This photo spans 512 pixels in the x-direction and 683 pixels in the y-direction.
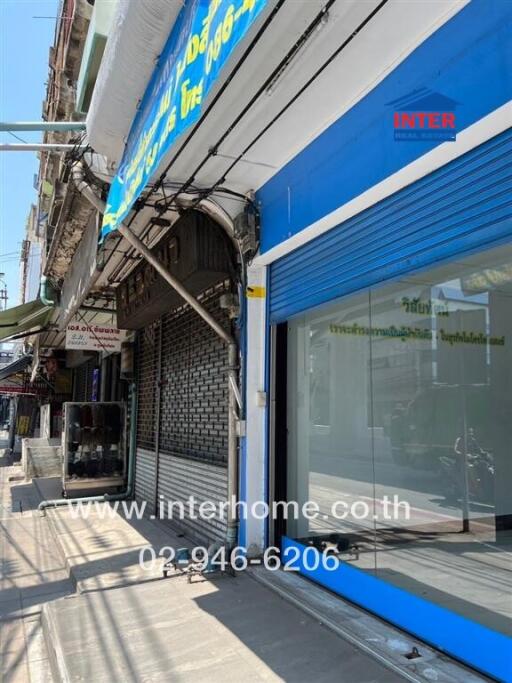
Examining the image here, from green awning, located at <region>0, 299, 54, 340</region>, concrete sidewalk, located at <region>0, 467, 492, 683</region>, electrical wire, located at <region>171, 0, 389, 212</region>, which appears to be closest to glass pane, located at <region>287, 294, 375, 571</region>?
concrete sidewalk, located at <region>0, 467, 492, 683</region>

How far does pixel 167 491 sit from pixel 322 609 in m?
4.07

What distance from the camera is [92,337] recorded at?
10.0m

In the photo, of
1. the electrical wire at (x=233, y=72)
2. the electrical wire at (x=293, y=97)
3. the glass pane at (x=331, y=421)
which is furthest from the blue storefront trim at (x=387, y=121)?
the glass pane at (x=331, y=421)

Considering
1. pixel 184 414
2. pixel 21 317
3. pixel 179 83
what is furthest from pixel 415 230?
pixel 21 317

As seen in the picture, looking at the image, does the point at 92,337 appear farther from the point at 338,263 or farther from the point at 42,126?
the point at 338,263

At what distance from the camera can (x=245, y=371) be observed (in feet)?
16.9

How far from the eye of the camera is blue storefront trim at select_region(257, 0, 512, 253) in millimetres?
2615

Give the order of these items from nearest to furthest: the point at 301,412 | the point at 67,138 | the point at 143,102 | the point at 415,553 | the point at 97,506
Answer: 1. the point at 143,102
2. the point at 415,553
3. the point at 301,412
4. the point at 67,138
5. the point at 97,506

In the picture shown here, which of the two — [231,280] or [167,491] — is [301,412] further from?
[167,491]

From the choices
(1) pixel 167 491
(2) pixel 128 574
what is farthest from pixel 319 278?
(1) pixel 167 491

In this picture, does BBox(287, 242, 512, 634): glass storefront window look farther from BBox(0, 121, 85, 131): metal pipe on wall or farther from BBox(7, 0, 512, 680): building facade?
BBox(0, 121, 85, 131): metal pipe on wall

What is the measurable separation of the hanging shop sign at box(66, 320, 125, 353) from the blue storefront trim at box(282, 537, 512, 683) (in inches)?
273

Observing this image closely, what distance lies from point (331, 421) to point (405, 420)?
724 millimetres

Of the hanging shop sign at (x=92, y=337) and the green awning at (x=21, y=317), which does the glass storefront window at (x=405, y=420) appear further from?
the green awning at (x=21, y=317)
